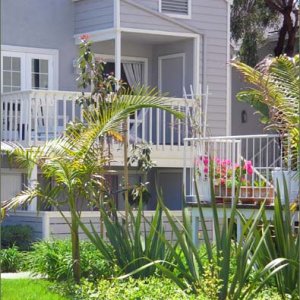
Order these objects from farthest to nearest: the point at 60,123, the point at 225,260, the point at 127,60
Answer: the point at 127,60 < the point at 60,123 < the point at 225,260

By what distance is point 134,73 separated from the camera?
2117 centimetres

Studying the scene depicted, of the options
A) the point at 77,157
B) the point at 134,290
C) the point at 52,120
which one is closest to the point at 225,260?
the point at 134,290

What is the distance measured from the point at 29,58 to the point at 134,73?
9.12ft

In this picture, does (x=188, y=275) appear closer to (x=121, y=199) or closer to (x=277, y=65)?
(x=277, y=65)

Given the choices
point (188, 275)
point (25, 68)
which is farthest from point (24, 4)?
point (188, 275)

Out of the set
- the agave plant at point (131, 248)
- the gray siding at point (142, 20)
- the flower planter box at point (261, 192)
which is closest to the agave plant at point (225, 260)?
the agave plant at point (131, 248)

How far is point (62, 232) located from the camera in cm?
1623

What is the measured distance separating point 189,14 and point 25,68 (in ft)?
12.9

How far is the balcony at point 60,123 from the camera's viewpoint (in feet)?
56.4

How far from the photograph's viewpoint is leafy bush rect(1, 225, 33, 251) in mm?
15804

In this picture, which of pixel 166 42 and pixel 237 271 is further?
pixel 166 42

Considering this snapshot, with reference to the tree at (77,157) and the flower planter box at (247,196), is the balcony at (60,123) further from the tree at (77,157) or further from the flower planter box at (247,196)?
the tree at (77,157)

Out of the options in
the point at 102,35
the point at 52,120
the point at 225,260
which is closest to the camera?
the point at 225,260

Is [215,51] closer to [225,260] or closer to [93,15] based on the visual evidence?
[93,15]
